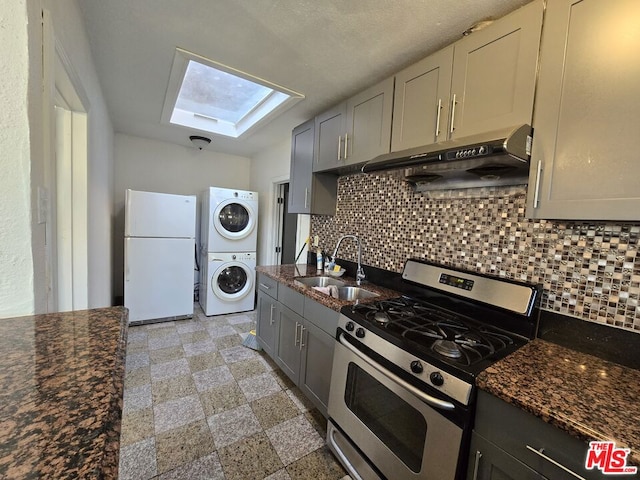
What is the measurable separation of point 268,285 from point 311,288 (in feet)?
1.99

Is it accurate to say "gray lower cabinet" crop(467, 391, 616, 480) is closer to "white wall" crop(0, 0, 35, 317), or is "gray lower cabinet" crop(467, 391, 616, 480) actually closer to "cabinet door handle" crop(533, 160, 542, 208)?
"cabinet door handle" crop(533, 160, 542, 208)

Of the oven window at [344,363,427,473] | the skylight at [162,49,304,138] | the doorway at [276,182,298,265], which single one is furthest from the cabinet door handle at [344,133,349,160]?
the doorway at [276,182,298,265]

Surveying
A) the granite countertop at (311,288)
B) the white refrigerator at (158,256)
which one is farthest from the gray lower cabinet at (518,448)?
the white refrigerator at (158,256)

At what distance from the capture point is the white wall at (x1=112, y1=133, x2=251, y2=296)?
3672 millimetres

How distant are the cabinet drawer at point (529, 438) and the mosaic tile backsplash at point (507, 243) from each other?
67 cm

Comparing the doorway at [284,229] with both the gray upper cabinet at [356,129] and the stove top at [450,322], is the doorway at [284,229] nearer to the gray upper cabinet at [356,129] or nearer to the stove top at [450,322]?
the gray upper cabinet at [356,129]

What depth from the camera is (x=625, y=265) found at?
110 centimetres

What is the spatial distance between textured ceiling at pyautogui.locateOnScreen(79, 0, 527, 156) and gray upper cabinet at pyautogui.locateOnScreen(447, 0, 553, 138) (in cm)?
16

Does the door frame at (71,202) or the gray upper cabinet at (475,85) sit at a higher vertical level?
the gray upper cabinet at (475,85)

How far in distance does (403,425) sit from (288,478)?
0.72 metres

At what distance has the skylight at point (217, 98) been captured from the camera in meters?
2.04

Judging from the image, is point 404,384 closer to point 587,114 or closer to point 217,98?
point 587,114

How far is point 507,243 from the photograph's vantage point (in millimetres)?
1455

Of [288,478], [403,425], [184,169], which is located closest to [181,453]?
[288,478]
